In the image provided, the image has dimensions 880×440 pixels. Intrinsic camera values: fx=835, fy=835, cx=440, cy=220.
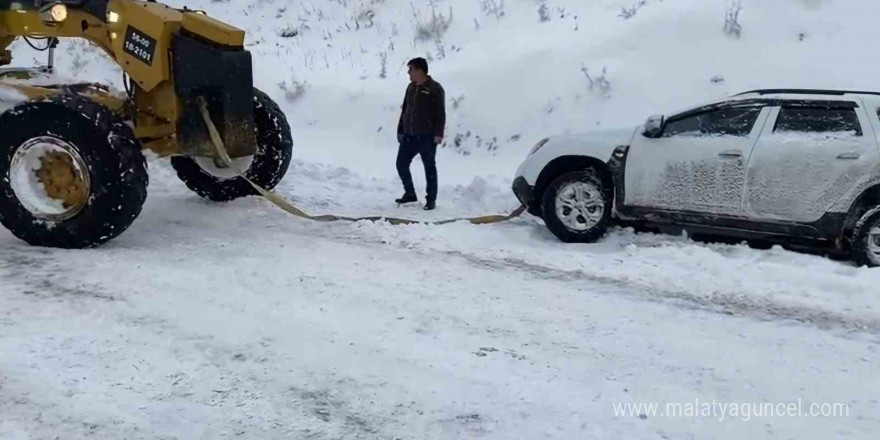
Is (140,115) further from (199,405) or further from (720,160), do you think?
(720,160)

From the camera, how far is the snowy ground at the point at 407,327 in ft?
13.5

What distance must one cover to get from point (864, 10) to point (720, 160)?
20.4 ft

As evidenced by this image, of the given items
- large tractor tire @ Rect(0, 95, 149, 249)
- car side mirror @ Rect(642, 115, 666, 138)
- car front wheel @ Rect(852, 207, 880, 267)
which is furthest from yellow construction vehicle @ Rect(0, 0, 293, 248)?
car front wheel @ Rect(852, 207, 880, 267)

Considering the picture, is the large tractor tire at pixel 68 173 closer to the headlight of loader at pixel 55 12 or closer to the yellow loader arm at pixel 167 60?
the yellow loader arm at pixel 167 60

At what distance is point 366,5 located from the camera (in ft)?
55.0

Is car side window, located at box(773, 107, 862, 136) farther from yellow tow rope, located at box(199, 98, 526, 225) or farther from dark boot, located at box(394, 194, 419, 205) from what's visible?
dark boot, located at box(394, 194, 419, 205)

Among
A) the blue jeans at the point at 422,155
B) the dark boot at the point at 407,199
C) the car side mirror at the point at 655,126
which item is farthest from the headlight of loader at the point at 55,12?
the car side mirror at the point at 655,126

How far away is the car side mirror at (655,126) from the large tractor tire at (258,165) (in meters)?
3.55

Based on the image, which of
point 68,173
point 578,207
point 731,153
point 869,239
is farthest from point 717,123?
point 68,173

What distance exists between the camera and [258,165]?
8.52 meters

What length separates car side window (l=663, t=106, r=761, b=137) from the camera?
7.30 metres

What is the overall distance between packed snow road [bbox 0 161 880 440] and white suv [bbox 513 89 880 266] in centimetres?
27

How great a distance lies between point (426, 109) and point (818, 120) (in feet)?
12.9

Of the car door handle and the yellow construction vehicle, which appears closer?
the yellow construction vehicle
